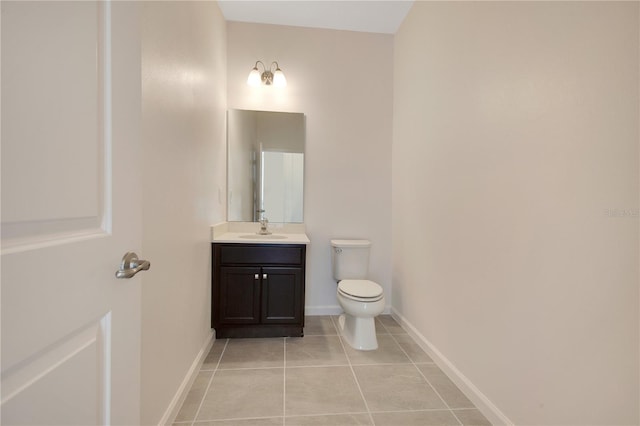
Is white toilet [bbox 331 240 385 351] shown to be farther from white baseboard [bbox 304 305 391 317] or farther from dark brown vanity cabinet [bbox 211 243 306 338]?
dark brown vanity cabinet [bbox 211 243 306 338]

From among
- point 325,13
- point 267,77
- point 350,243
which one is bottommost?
point 350,243

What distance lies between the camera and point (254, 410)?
144 cm

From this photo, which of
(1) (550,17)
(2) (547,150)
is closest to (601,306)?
(2) (547,150)

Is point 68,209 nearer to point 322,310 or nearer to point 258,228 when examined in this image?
point 258,228

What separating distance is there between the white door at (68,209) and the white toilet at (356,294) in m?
1.54

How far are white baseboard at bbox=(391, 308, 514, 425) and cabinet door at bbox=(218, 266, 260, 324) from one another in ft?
4.24

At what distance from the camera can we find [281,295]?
2201 mm

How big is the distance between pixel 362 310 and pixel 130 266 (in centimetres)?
167

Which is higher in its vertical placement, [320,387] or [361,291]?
[361,291]

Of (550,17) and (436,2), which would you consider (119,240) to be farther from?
(436,2)

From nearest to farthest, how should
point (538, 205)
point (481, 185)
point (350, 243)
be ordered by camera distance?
point (538, 205) < point (481, 185) < point (350, 243)

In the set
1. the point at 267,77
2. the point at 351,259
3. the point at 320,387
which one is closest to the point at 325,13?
the point at 267,77

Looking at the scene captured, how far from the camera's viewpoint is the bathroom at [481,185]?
2.99ft

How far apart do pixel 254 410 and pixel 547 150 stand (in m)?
1.85
